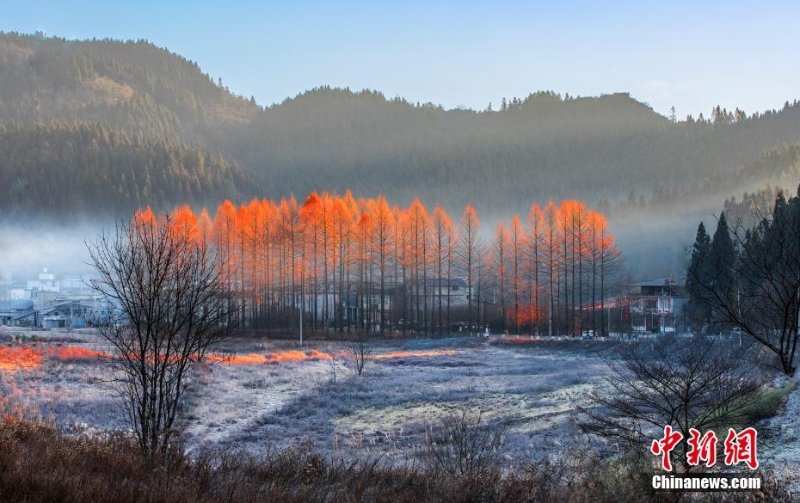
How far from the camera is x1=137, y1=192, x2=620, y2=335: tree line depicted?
51438 mm

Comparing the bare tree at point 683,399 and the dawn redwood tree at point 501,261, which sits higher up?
the dawn redwood tree at point 501,261

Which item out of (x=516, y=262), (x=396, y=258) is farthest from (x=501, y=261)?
(x=396, y=258)

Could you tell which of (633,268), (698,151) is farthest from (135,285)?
(698,151)

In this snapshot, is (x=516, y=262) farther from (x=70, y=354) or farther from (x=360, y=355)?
(x=70, y=354)

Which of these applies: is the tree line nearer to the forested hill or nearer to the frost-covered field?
the frost-covered field

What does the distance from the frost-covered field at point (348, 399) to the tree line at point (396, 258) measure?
1422 centimetres

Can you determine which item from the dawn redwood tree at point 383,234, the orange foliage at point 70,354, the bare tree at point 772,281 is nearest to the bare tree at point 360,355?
the dawn redwood tree at point 383,234

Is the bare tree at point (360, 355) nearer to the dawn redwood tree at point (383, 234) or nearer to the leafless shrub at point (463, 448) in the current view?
the leafless shrub at point (463, 448)

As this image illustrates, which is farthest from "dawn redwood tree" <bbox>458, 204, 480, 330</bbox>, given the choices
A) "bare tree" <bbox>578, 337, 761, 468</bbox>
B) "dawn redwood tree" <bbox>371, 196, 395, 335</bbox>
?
"bare tree" <bbox>578, 337, 761, 468</bbox>

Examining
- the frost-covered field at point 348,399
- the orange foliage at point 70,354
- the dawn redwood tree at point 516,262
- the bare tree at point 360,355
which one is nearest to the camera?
the frost-covered field at point 348,399

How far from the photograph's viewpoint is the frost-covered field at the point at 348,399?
16141mm

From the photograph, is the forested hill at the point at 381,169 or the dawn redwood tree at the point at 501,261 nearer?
the dawn redwood tree at the point at 501,261

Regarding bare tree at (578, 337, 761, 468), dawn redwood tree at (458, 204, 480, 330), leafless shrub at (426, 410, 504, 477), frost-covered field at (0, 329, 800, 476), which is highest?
dawn redwood tree at (458, 204, 480, 330)

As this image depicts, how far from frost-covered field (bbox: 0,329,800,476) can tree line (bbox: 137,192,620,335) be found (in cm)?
1422
